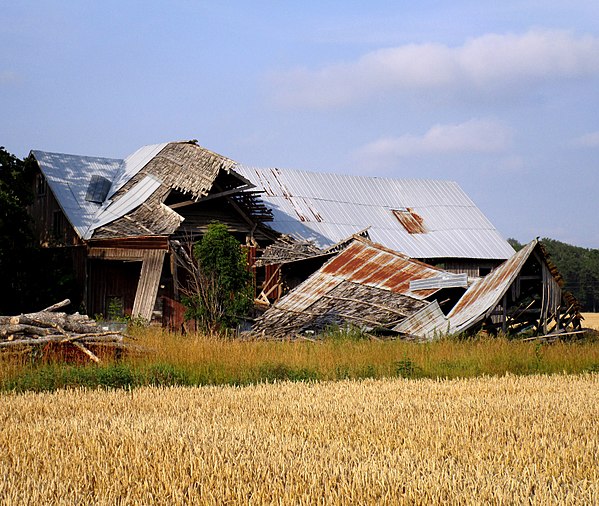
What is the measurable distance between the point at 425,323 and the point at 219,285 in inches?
271

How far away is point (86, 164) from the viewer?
34.3m

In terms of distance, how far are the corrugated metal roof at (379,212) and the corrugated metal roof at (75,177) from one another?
20.9 feet

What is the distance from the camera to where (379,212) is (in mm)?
38656

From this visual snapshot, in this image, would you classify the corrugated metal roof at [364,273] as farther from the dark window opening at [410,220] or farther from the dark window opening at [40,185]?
the dark window opening at [40,185]

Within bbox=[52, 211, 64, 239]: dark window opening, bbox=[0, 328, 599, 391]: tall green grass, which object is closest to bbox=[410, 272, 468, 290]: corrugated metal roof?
bbox=[0, 328, 599, 391]: tall green grass

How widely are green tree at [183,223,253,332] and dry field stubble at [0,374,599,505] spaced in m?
12.2

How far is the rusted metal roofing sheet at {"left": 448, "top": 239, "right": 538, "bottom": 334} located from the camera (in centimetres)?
2000

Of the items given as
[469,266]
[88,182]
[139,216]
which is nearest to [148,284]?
[139,216]

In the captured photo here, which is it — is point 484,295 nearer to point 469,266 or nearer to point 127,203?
point 127,203

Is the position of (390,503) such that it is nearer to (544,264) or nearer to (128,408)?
(128,408)

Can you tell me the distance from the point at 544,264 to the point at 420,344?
6.13 m

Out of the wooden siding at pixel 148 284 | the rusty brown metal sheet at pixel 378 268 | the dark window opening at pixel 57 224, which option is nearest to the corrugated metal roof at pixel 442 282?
the rusty brown metal sheet at pixel 378 268

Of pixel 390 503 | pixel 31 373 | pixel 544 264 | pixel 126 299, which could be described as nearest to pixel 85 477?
pixel 390 503

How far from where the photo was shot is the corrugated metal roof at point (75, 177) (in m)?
30.2
